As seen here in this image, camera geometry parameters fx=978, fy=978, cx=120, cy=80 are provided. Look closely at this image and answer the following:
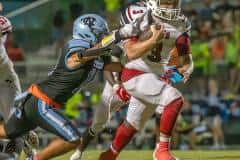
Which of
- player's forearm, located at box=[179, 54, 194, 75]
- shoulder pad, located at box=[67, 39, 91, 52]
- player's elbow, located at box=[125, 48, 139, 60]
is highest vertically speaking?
shoulder pad, located at box=[67, 39, 91, 52]

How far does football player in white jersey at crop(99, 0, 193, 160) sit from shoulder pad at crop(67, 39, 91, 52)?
0.58 metres

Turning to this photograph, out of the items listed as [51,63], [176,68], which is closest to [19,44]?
[51,63]

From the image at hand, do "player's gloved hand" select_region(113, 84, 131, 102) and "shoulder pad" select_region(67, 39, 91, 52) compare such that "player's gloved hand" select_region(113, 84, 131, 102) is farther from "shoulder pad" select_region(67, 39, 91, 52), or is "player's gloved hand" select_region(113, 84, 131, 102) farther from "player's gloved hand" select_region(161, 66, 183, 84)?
"shoulder pad" select_region(67, 39, 91, 52)

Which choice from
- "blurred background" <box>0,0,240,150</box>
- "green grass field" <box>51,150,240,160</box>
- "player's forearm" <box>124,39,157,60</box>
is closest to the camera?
"player's forearm" <box>124,39,157,60</box>

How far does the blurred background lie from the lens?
17.3m

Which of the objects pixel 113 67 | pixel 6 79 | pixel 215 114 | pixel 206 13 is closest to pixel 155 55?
pixel 113 67

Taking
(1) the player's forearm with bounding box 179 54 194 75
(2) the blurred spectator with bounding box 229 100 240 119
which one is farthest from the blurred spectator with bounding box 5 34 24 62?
(1) the player's forearm with bounding box 179 54 194 75

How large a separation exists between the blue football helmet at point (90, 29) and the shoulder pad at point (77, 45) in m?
0.06

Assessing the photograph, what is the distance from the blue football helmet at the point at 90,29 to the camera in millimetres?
9672

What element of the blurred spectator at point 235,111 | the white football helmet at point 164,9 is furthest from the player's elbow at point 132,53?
the blurred spectator at point 235,111

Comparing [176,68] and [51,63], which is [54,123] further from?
[51,63]

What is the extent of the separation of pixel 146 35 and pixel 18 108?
1.43 meters

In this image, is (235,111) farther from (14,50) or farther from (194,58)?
(14,50)

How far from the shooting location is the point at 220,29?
62.8ft
